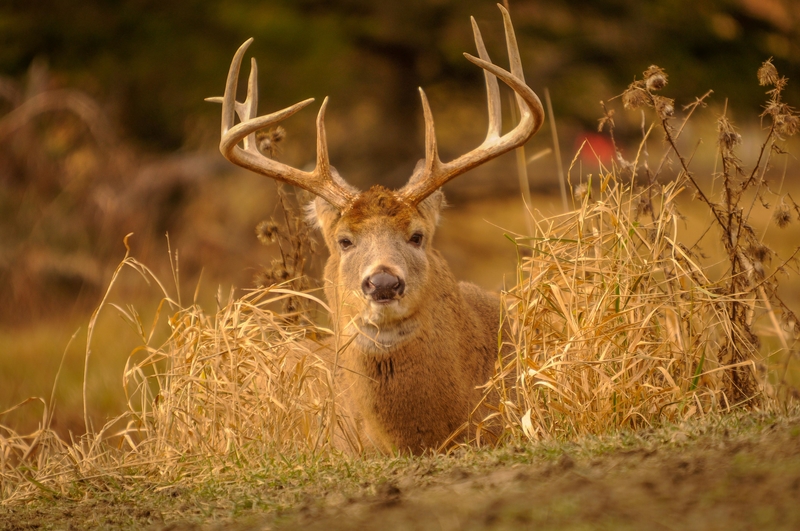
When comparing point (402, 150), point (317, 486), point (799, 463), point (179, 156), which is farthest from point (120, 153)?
point (799, 463)

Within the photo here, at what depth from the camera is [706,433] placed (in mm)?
3723

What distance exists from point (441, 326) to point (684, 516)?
9.83 ft

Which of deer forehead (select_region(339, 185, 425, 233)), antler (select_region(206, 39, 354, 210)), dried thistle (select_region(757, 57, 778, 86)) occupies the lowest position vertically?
deer forehead (select_region(339, 185, 425, 233))

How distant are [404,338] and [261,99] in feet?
32.9

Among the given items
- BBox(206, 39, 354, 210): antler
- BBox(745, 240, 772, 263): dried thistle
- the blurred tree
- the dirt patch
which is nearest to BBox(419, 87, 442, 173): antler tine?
BBox(206, 39, 354, 210): antler

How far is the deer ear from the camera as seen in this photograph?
6.02 metres

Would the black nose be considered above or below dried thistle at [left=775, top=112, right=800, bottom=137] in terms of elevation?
below

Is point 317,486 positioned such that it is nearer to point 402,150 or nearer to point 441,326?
point 441,326

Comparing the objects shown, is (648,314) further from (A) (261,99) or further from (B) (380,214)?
(A) (261,99)

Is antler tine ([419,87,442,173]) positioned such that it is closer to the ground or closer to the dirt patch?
the ground

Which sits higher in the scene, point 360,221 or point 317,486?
point 360,221

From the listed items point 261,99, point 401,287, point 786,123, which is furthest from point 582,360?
point 261,99

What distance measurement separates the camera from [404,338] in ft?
18.0

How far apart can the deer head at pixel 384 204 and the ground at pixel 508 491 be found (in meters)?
1.26
